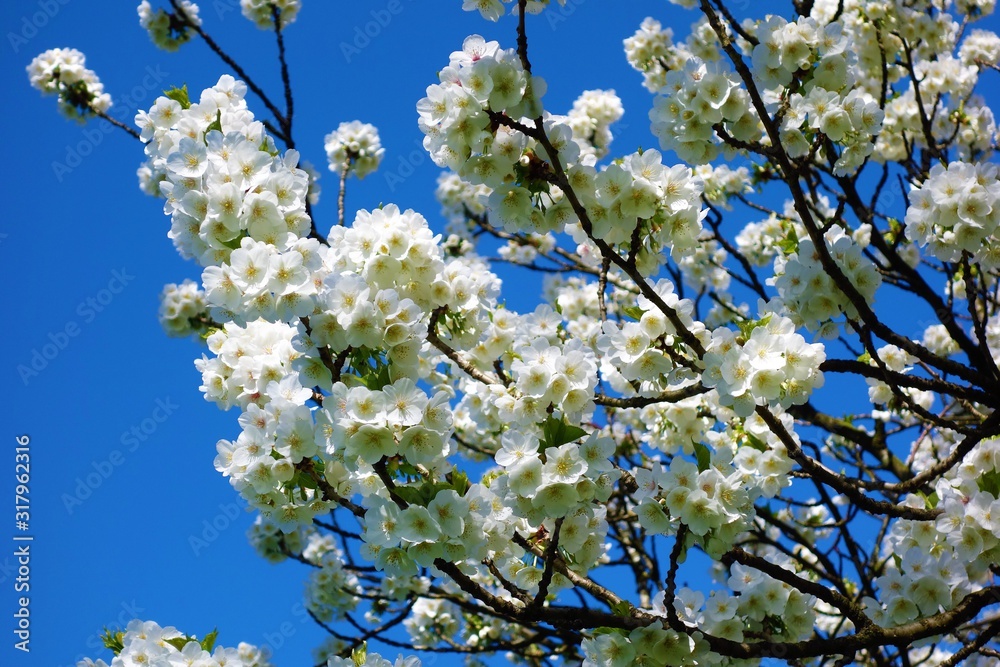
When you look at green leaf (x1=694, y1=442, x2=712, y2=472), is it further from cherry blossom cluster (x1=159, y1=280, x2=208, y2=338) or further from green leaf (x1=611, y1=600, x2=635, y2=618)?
cherry blossom cluster (x1=159, y1=280, x2=208, y2=338)

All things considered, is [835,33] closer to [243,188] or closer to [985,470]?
[985,470]

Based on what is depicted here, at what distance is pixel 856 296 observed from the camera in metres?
2.72

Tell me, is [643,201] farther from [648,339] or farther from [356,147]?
[356,147]

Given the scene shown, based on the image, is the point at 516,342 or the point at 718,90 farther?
the point at 516,342

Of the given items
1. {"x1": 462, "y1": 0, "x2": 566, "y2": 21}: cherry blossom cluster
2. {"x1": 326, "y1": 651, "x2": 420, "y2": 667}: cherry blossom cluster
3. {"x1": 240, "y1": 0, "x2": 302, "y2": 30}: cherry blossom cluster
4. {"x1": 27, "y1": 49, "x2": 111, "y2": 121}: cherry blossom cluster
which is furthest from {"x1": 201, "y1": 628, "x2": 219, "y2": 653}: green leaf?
{"x1": 27, "y1": 49, "x2": 111, "y2": 121}: cherry blossom cluster

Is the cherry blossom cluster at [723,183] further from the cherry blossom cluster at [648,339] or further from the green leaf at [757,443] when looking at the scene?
the cherry blossom cluster at [648,339]

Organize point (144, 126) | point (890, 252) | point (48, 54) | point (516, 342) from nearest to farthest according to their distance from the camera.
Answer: point (144, 126)
point (516, 342)
point (890, 252)
point (48, 54)

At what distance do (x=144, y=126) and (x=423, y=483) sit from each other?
174cm

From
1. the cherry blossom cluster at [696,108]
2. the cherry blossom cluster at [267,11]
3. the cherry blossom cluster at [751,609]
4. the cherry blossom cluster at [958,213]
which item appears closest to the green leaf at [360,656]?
the cherry blossom cluster at [751,609]

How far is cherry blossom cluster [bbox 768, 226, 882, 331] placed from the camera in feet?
9.33

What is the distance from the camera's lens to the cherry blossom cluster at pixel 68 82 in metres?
6.28

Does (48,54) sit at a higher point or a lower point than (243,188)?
higher

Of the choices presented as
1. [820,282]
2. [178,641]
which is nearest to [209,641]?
[178,641]

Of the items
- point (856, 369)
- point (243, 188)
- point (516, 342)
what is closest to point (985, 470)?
point (856, 369)
